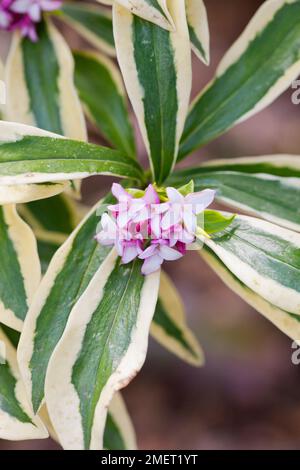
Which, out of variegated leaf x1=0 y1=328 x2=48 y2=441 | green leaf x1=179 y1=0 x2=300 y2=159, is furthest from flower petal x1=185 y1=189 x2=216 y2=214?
variegated leaf x1=0 y1=328 x2=48 y2=441

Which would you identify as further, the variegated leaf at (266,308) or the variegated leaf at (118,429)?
the variegated leaf at (118,429)

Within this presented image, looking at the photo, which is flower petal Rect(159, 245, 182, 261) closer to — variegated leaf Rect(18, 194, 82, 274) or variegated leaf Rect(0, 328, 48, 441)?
variegated leaf Rect(0, 328, 48, 441)

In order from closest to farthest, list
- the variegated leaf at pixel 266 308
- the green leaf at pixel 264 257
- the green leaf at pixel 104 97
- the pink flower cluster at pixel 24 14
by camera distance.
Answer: the green leaf at pixel 264 257, the variegated leaf at pixel 266 308, the pink flower cluster at pixel 24 14, the green leaf at pixel 104 97

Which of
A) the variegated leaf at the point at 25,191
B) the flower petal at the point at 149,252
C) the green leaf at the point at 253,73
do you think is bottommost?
the flower petal at the point at 149,252

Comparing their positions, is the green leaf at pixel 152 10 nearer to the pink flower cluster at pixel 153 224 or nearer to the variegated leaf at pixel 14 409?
the pink flower cluster at pixel 153 224

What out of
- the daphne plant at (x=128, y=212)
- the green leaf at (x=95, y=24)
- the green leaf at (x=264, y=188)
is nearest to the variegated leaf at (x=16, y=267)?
the daphne plant at (x=128, y=212)

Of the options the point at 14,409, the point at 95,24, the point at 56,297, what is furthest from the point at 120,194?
the point at 95,24
